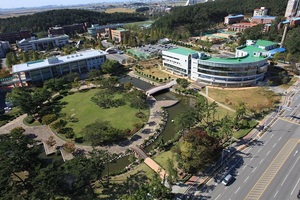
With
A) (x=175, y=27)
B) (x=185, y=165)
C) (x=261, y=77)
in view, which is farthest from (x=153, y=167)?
(x=175, y=27)

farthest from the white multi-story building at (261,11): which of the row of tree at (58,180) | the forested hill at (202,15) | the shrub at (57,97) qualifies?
the row of tree at (58,180)

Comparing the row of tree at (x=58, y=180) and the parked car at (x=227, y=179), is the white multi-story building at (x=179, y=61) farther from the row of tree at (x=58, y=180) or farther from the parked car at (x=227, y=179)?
the row of tree at (x=58, y=180)

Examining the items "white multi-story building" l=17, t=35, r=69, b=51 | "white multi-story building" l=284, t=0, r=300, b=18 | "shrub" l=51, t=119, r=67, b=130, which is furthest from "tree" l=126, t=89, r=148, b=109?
"white multi-story building" l=284, t=0, r=300, b=18

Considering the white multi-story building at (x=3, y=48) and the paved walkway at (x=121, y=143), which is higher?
the white multi-story building at (x=3, y=48)

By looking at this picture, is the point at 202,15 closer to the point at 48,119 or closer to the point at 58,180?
the point at 48,119

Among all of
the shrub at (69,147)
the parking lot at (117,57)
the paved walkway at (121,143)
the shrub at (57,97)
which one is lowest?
the paved walkway at (121,143)

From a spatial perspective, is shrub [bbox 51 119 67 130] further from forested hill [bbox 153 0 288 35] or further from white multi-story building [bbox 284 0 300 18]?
white multi-story building [bbox 284 0 300 18]

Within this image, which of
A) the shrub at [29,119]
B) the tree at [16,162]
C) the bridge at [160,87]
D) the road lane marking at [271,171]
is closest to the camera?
the tree at [16,162]

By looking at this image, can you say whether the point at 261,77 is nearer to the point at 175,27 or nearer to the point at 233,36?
the point at 233,36
